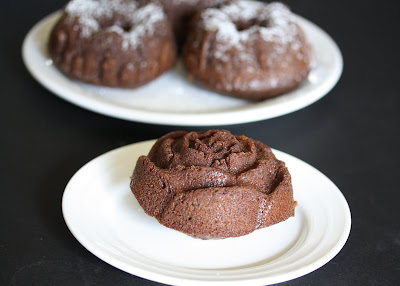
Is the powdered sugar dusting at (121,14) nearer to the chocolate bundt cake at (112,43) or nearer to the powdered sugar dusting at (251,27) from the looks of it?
the chocolate bundt cake at (112,43)

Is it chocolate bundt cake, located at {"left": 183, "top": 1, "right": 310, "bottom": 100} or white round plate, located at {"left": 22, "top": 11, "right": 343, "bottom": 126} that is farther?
chocolate bundt cake, located at {"left": 183, "top": 1, "right": 310, "bottom": 100}

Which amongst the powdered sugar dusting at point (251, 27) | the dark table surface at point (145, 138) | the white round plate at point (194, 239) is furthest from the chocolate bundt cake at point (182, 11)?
the white round plate at point (194, 239)

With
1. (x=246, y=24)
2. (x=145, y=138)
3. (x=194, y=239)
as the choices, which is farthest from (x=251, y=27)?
(x=194, y=239)

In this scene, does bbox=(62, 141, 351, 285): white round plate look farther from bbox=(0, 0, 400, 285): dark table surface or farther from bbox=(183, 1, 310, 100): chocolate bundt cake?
bbox=(183, 1, 310, 100): chocolate bundt cake

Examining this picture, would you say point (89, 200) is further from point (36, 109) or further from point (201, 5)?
point (201, 5)

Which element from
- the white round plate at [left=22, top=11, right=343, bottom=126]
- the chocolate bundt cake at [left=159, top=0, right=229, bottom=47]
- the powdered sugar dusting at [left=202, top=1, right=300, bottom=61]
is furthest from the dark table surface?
the chocolate bundt cake at [left=159, top=0, right=229, bottom=47]

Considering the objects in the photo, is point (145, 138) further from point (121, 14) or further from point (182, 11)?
point (182, 11)
